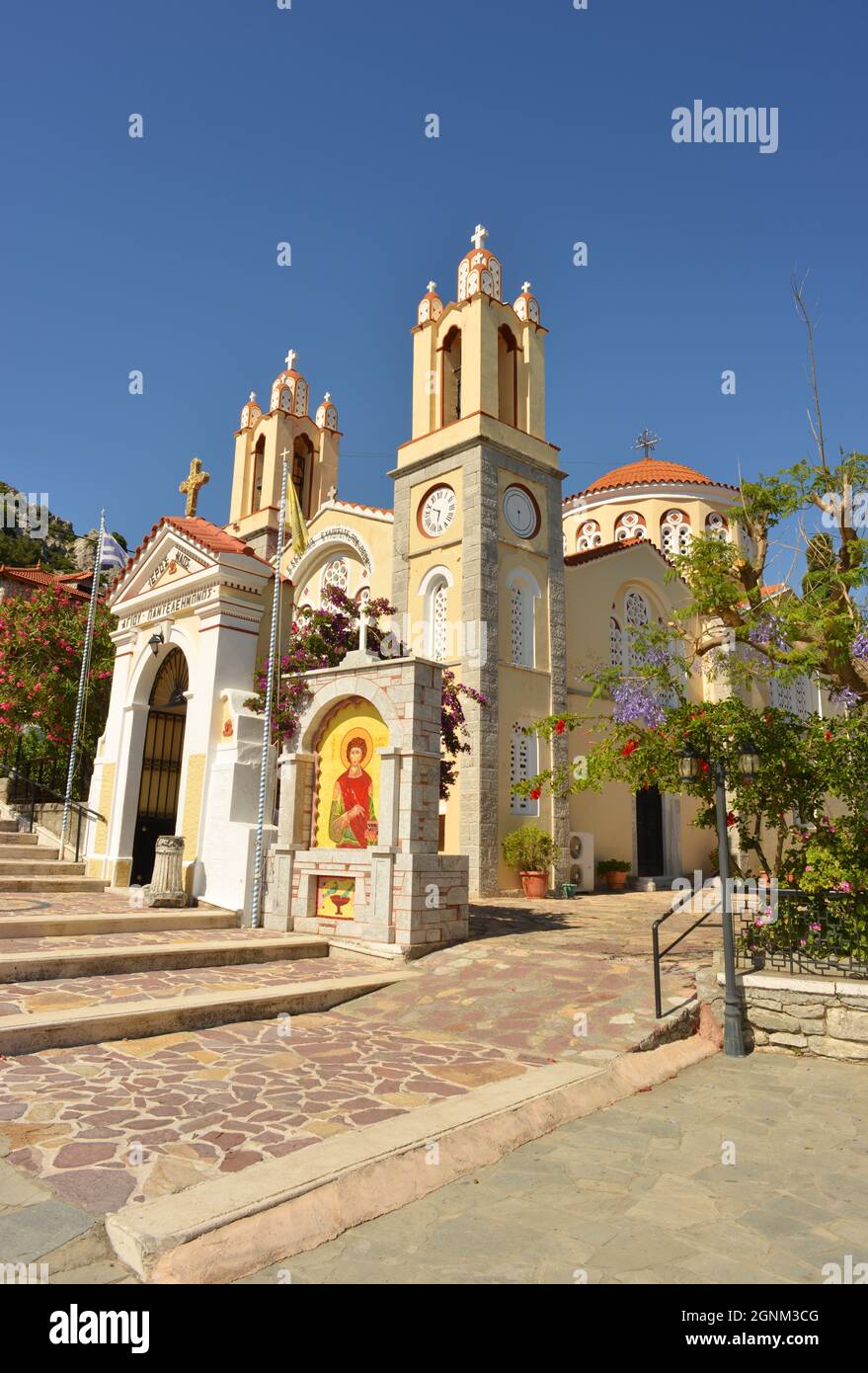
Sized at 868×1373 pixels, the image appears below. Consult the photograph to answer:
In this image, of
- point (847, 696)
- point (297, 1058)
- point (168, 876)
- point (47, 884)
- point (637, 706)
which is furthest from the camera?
point (47, 884)

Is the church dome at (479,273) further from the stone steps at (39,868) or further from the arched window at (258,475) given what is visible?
the stone steps at (39,868)

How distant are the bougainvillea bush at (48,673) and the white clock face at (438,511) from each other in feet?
27.5

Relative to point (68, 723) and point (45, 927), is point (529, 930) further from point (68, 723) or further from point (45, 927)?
point (68, 723)

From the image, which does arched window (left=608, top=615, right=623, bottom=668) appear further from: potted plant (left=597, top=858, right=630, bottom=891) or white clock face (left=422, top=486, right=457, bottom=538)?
white clock face (left=422, top=486, right=457, bottom=538)

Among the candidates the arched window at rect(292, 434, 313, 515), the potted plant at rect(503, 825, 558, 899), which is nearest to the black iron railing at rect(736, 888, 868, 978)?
the potted plant at rect(503, 825, 558, 899)

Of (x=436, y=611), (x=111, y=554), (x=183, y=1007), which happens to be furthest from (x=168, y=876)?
(x=436, y=611)

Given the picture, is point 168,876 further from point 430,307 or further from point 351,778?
point 430,307

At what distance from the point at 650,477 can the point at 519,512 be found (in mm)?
10889

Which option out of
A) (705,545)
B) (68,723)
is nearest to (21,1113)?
(705,545)

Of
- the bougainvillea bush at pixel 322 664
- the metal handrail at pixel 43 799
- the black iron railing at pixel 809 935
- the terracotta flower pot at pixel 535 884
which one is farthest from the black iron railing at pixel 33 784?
the black iron railing at pixel 809 935

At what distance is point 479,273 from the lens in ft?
67.2

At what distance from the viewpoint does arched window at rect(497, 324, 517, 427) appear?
21.0 meters

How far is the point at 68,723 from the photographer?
→ 1947cm

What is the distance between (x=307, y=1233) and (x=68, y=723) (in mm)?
17768
